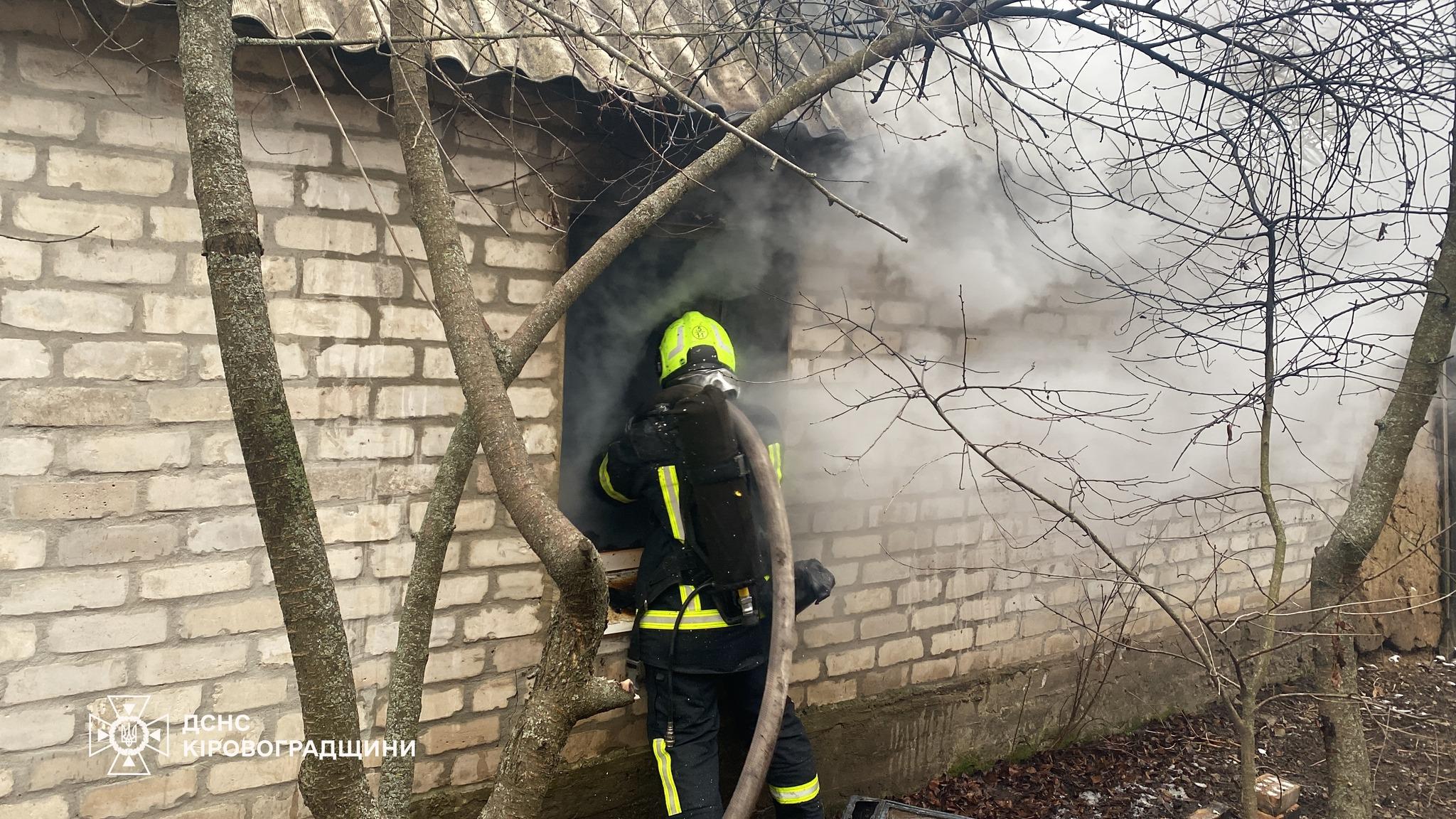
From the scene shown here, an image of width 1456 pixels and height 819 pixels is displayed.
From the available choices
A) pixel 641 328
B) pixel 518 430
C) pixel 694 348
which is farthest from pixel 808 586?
pixel 518 430

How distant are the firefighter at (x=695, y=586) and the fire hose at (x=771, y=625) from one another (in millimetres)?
78

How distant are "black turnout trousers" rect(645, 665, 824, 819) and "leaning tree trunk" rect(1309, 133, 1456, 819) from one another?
2.05 meters

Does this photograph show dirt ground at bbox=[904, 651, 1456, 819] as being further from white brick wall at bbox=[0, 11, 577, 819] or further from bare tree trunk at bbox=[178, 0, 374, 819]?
bare tree trunk at bbox=[178, 0, 374, 819]

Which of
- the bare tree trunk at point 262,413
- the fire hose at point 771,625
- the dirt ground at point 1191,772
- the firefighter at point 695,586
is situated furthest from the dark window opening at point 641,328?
the dirt ground at point 1191,772

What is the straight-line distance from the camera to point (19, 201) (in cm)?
259

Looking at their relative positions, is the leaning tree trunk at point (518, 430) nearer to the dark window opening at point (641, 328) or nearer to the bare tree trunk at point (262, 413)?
the bare tree trunk at point (262, 413)

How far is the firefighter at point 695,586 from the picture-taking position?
3492 mm

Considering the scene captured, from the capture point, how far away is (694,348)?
3693mm

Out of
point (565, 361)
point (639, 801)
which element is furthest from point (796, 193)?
point (639, 801)

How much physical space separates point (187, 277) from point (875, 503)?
3.21m

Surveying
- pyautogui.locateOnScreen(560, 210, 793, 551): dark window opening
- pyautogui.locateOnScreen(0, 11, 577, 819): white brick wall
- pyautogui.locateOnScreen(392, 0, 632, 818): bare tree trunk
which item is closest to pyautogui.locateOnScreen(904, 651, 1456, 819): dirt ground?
pyautogui.locateOnScreen(560, 210, 793, 551): dark window opening

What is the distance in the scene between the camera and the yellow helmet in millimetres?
3674

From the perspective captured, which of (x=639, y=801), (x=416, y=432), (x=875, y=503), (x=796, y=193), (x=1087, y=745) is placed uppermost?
(x=796, y=193)

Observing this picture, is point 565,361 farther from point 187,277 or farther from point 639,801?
point 639,801
